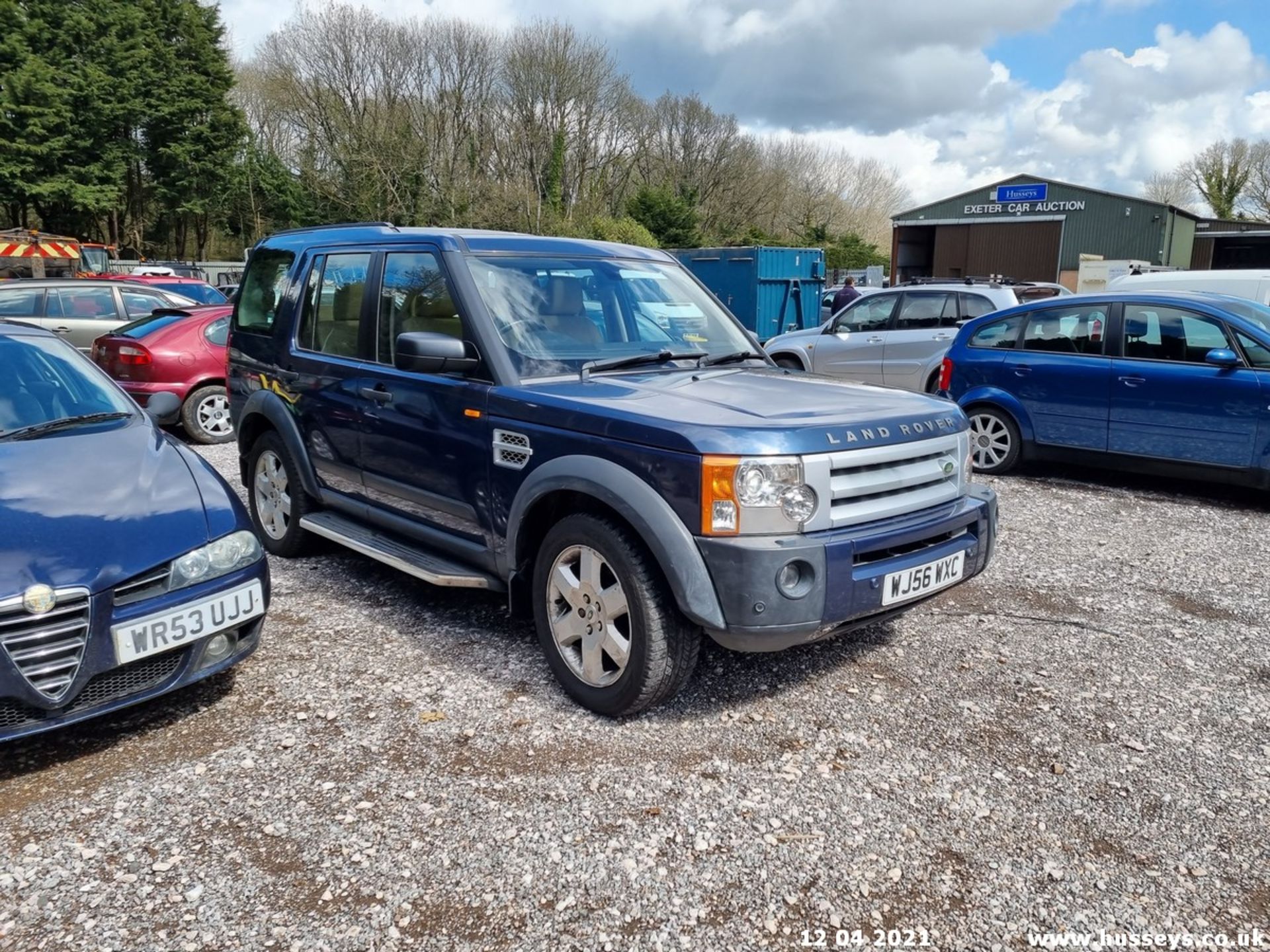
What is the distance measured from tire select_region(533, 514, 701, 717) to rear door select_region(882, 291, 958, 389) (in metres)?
8.18

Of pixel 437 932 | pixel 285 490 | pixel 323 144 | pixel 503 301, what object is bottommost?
pixel 437 932

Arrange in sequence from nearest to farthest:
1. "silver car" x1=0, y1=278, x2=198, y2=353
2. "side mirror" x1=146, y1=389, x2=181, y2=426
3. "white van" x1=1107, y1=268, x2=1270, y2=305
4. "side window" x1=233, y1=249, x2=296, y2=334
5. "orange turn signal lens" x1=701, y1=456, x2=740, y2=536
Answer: "orange turn signal lens" x1=701, y1=456, x2=740, y2=536, "side mirror" x1=146, y1=389, x2=181, y2=426, "side window" x1=233, y1=249, x2=296, y2=334, "white van" x1=1107, y1=268, x2=1270, y2=305, "silver car" x1=0, y1=278, x2=198, y2=353

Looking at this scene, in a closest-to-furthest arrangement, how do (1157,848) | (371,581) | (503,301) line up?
(1157,848) < (503,301) < (371,581)

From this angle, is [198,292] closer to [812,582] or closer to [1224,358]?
[1224,358]

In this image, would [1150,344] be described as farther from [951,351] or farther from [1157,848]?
[1157,848]

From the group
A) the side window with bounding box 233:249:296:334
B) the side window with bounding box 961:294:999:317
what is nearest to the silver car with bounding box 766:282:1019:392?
the side window with bounding box 961:294:999:317

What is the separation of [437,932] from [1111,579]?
450cm

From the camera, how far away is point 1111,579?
5.52m

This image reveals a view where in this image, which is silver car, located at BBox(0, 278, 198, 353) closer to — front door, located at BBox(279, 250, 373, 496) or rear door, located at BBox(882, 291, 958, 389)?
front door, located at BBox(279, 250, 373, 496)

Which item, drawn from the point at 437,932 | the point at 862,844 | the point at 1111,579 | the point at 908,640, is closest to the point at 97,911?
the point at 437,932

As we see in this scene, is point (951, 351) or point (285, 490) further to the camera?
point (951, 351)

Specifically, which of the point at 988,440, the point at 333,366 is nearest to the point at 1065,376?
the point at 988,440

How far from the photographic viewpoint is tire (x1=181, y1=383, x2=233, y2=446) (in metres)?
10.2

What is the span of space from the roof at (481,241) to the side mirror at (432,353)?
65 cm
